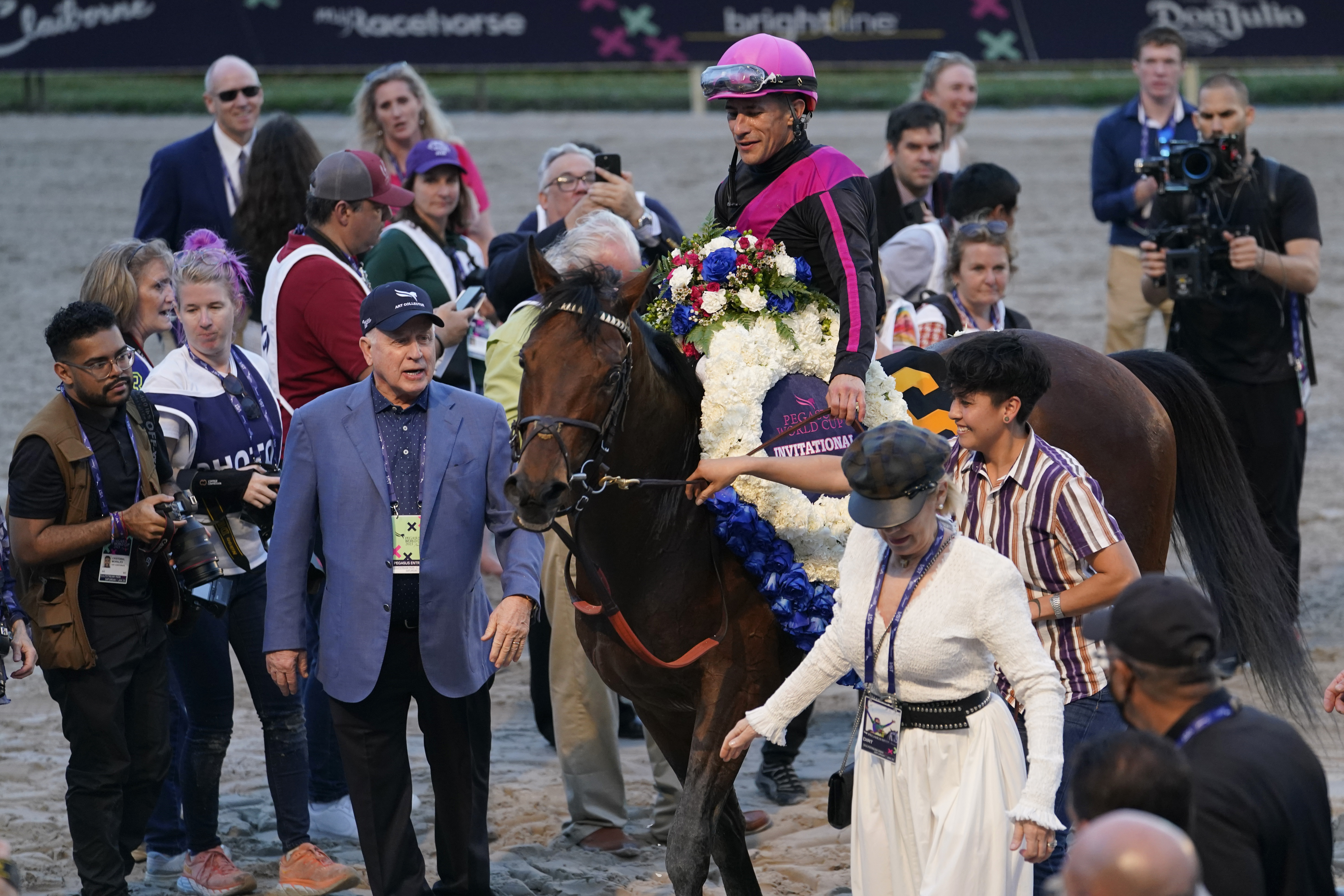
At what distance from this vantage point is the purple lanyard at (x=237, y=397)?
17.3 ft

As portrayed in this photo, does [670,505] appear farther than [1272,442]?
No

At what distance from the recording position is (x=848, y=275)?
465cm

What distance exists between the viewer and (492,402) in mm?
4699

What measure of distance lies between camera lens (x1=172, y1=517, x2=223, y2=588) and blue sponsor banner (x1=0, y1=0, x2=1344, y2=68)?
16.5 m

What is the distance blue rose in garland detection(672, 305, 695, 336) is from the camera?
16.3ft

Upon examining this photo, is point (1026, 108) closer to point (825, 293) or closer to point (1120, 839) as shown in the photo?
point (825, 293)

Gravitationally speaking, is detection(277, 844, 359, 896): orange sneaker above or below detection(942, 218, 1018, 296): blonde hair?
below

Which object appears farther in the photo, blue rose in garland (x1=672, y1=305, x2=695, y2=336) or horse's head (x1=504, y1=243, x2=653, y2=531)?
blue rose in garland (x1=672, y1=305, x2=695, y2=336)

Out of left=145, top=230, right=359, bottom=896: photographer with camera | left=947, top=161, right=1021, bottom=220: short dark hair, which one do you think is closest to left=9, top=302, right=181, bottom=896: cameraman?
left=145, top=230, right=359, bottom=896: photographer with camera

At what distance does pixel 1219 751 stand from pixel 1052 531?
1.39 meters

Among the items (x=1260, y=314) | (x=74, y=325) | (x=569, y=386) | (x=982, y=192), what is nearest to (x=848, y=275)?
(x=569, y=386)

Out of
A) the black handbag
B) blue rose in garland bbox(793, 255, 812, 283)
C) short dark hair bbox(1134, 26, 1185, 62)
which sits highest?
short dark hair bbox(1134, 26, 1185, 62)

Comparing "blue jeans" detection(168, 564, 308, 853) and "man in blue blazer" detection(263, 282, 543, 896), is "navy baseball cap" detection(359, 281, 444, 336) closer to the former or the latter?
"man in blue blazer" detection(263, 282, 543, 896)

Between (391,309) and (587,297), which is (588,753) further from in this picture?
(587,297)
